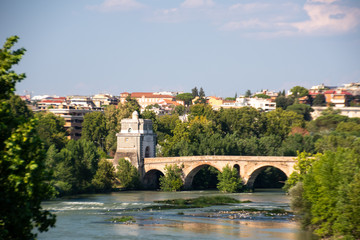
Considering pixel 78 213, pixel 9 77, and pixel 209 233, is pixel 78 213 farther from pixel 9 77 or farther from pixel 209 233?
pixel 9 77

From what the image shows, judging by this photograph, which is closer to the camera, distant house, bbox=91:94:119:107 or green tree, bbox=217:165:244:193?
green tree, bbox=217:165:244:193

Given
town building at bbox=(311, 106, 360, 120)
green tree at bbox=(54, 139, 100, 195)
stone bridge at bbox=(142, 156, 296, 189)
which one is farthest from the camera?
town building at bbox=(311, 106, 360, 120)

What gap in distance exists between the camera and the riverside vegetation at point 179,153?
20.0 meters

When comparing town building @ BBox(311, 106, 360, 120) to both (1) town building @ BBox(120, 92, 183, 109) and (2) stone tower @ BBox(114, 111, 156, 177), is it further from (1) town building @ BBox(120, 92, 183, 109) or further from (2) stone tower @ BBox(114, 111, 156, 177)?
(2) stone tower @ BBox(114, 111, 156, 177)

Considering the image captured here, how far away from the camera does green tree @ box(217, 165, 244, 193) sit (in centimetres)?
6688

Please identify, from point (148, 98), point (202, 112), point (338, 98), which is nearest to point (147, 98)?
point (148, 98)

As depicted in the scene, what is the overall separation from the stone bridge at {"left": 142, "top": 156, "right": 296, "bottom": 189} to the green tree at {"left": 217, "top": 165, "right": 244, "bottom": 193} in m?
1.00

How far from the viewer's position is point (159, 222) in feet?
152

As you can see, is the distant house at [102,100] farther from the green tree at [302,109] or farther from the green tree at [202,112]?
the green tree at [202,112]

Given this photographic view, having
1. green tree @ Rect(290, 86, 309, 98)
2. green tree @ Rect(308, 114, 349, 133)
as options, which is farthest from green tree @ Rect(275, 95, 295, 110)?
green tree @ Rect(308, 114, 349, 133)

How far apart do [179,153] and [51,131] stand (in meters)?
15.9

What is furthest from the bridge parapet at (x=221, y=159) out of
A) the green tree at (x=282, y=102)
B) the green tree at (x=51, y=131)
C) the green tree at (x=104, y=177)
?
the green tree at (x=282, y=102)

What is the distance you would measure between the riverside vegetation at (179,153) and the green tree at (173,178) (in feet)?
0.33

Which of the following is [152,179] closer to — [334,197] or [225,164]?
[225,164]
